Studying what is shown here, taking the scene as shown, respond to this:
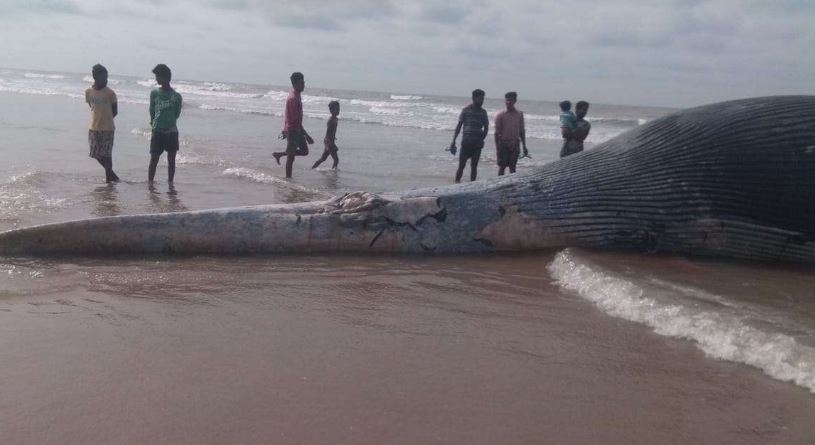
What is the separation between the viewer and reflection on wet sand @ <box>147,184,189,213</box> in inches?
270

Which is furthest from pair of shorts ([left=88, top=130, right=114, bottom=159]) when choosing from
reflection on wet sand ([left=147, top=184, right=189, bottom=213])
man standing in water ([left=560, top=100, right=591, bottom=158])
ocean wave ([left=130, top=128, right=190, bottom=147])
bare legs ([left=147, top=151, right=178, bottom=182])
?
man standing in water ([left=560, top=100, right=591, bottom=158])

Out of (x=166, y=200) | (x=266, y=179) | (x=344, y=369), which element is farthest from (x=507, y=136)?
(x=344, y=369)

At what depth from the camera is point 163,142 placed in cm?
881

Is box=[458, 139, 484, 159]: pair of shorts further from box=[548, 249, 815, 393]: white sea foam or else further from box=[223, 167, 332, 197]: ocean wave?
box=[548, 249, 815, 393]: white sea foam

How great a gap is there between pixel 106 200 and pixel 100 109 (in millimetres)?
2281

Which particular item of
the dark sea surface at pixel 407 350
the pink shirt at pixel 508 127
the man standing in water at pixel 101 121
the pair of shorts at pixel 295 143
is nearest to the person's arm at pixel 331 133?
the pair of shorts at pixel 295 143

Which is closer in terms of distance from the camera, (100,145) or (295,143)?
(100,145)

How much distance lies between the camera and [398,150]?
1669 cm

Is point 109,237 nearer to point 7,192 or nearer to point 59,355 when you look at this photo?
point 59,355

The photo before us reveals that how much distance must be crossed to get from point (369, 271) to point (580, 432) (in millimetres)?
2357

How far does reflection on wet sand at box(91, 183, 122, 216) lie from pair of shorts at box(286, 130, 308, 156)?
9.08ft

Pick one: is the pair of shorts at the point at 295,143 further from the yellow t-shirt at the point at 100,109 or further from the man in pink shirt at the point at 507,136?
the man in pink shirt at the point at 507,136

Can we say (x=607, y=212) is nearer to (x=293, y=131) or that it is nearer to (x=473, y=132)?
(x=473, y=132)

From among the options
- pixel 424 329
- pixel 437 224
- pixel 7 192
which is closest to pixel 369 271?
pixel 437 224
